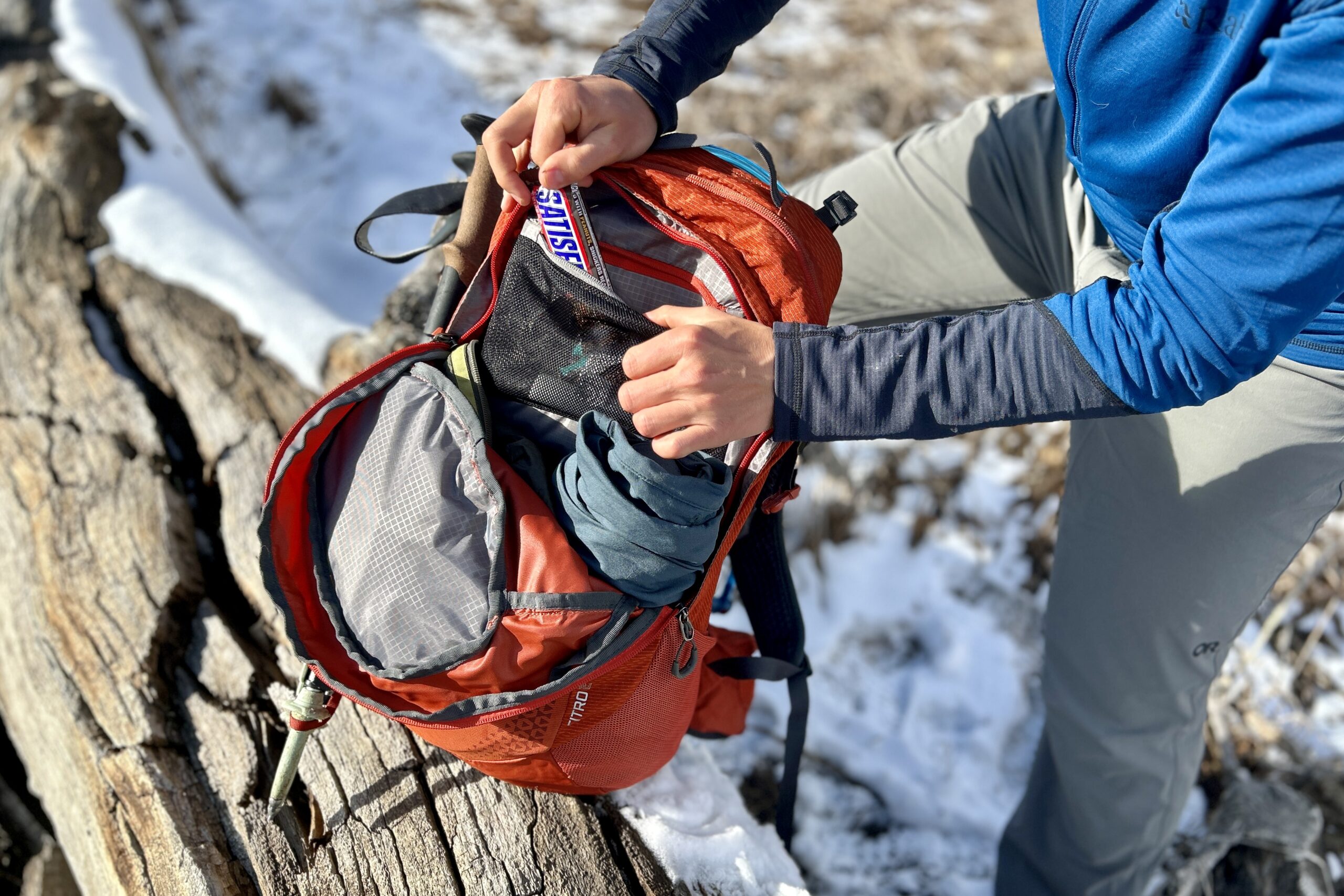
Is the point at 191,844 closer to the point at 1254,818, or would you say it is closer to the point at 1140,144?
the point at 1140,144

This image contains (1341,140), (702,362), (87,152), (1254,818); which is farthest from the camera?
(87,152)

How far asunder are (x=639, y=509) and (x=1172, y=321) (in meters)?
0.72

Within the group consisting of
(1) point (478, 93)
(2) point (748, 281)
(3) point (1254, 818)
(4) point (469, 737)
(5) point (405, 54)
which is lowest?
(3) point (1254, 818)

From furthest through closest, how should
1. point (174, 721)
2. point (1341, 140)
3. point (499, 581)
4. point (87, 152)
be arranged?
point (87, 152)
point (174, 721)
point (499, 581)
point (1341, 140)

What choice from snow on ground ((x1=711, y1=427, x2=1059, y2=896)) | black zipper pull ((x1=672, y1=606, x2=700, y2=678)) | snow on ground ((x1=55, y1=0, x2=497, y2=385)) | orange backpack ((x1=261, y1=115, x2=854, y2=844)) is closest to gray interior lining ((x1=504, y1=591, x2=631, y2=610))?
orange backpack ((x1=261, y1=115, x2=854, y2=844))

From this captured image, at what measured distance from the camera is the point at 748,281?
1.40 meters

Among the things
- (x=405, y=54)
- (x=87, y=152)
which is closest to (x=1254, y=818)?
(x=87, y=152)

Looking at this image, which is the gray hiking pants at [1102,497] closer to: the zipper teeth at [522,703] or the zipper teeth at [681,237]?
the zipper teeth at [681,237]

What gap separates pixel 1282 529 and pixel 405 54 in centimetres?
527

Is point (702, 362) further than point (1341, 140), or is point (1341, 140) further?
point (702, 362)

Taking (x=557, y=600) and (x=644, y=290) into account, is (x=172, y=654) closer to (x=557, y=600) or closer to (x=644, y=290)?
(x=557, y=600)

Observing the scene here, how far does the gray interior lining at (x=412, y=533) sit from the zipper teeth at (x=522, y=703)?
8cm

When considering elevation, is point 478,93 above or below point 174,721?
above

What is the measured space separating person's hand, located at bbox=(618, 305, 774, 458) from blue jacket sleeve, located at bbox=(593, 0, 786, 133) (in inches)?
21.3
